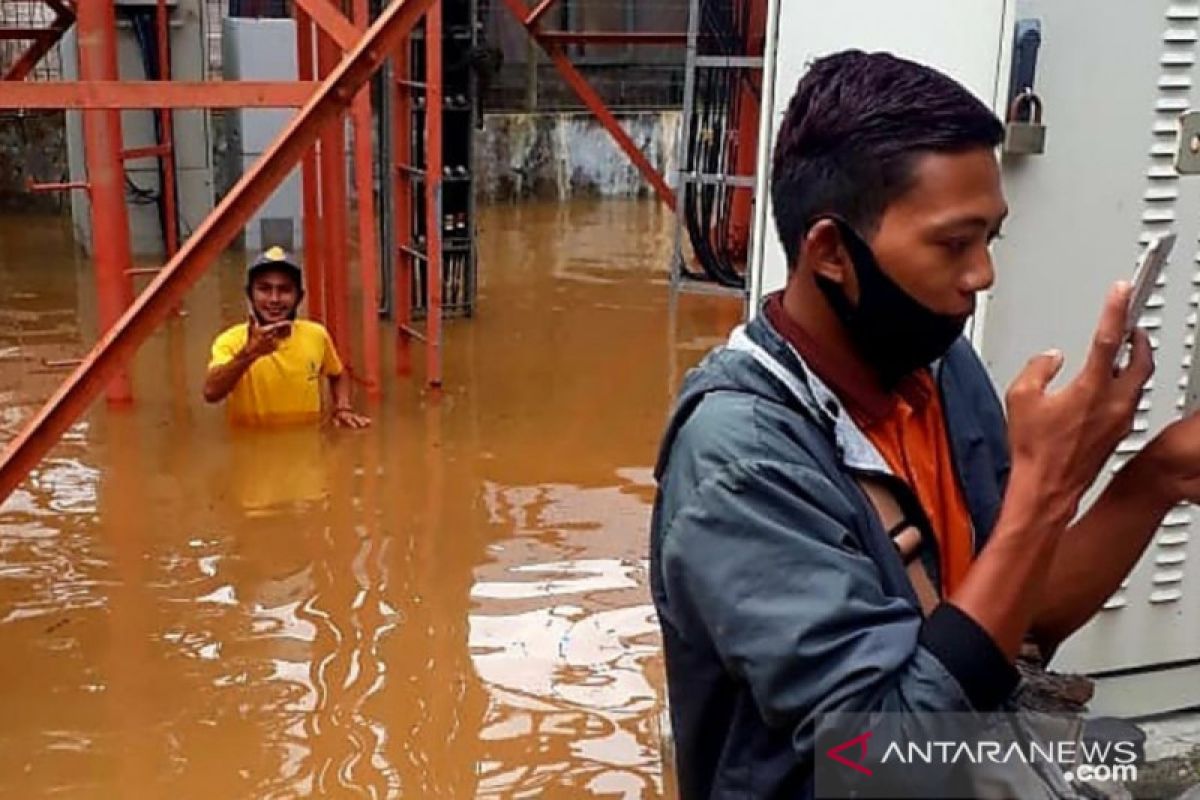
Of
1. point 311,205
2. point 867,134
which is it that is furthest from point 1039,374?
point 311,205

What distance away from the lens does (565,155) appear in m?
13.7

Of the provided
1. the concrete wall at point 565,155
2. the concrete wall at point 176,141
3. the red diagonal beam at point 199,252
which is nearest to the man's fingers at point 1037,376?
the red diagonal beam at point 199,252

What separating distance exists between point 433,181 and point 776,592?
548cm

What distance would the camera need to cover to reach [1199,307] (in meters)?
2.89

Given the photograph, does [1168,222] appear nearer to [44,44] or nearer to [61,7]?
[44,44]

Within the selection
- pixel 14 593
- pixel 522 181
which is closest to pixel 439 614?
pixel 14 593

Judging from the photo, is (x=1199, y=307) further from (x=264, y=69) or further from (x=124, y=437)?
(x=264, y=69)

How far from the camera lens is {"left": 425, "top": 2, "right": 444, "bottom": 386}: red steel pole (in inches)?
255

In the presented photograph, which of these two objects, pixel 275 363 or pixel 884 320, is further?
pixel 275 363

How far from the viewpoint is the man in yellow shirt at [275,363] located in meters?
5.87

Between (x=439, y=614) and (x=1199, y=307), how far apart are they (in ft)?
7.90

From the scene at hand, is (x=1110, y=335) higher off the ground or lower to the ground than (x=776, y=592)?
higher

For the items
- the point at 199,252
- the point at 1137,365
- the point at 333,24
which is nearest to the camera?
the point at 1137,365

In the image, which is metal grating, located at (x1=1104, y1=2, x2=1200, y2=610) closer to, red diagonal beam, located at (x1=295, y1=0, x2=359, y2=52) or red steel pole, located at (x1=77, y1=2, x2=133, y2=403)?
red diagonal beam, located at (x1=295, y1=0, x2=359, y2=52)
